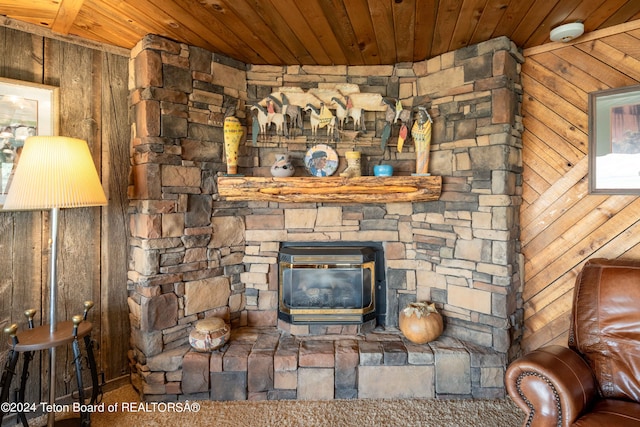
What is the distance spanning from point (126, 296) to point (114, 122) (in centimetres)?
125

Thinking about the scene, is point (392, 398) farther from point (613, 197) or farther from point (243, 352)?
point (613, 197)

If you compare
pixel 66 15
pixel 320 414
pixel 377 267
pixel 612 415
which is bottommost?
→ pixel 320 414

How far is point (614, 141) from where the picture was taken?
2113 mm

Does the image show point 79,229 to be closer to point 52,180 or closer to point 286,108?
point 52,180

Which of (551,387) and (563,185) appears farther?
(563,185)

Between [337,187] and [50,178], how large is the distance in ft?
5.43

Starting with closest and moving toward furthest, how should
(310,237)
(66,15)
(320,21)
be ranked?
(66,15) → (320,21) → (310,237)

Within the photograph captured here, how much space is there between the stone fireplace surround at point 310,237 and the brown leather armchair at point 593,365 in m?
0.55

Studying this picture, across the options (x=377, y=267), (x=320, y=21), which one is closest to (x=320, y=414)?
(x=377, y=267)

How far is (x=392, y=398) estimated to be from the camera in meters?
2.25

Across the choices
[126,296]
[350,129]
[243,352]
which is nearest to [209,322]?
[243,352]

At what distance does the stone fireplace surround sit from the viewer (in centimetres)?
224

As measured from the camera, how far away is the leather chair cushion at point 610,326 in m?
1.59

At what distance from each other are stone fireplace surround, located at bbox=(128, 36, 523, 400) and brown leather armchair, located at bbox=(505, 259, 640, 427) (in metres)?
0.55
